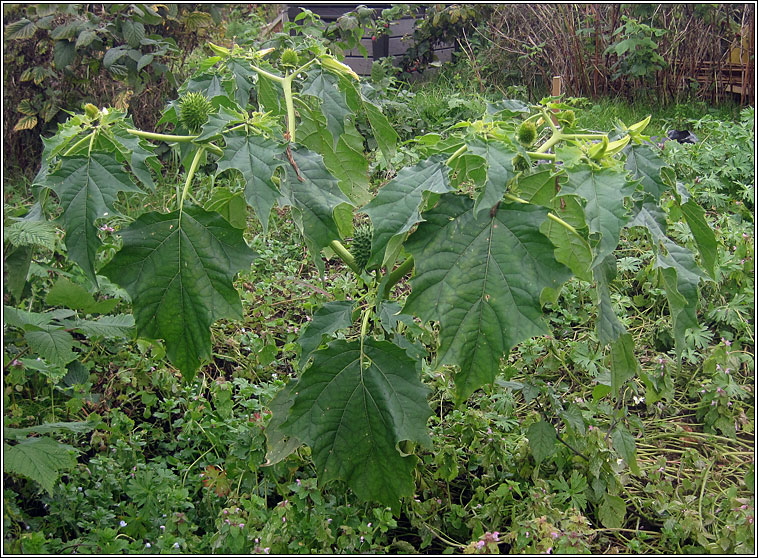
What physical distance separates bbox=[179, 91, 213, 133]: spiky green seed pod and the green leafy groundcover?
0.04 feet

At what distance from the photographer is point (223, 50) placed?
183 centimetres

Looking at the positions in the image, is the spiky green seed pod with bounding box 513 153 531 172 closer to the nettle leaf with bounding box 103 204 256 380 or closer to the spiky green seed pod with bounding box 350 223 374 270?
the spiky green seed pod with bounding box 350 223 374 270

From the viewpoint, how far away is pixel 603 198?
4.15ft

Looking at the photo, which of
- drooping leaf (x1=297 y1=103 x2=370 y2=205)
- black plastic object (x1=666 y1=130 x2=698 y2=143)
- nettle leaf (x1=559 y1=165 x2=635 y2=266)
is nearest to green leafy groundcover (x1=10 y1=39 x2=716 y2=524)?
nettle leaf (x1=559 y1=165 x2=635 y2=266)

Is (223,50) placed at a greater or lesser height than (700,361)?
greater

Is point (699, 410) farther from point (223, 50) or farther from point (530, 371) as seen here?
point (223, 50)

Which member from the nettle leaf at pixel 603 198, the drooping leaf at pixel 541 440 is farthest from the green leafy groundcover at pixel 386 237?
the drooping leaf at pixel 541 440

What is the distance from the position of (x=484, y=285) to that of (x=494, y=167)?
0.23m

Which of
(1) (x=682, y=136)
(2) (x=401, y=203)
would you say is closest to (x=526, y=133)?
(2) (x=401, y=203)

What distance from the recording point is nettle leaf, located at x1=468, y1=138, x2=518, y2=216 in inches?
48.9

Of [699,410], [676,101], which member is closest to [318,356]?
[699,410]

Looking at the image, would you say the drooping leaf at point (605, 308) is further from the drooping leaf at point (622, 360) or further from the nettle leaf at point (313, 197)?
the nettle leaf at point (313, 197)

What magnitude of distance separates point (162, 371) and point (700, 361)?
210 cm

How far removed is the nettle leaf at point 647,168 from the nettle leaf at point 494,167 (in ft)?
1.07
